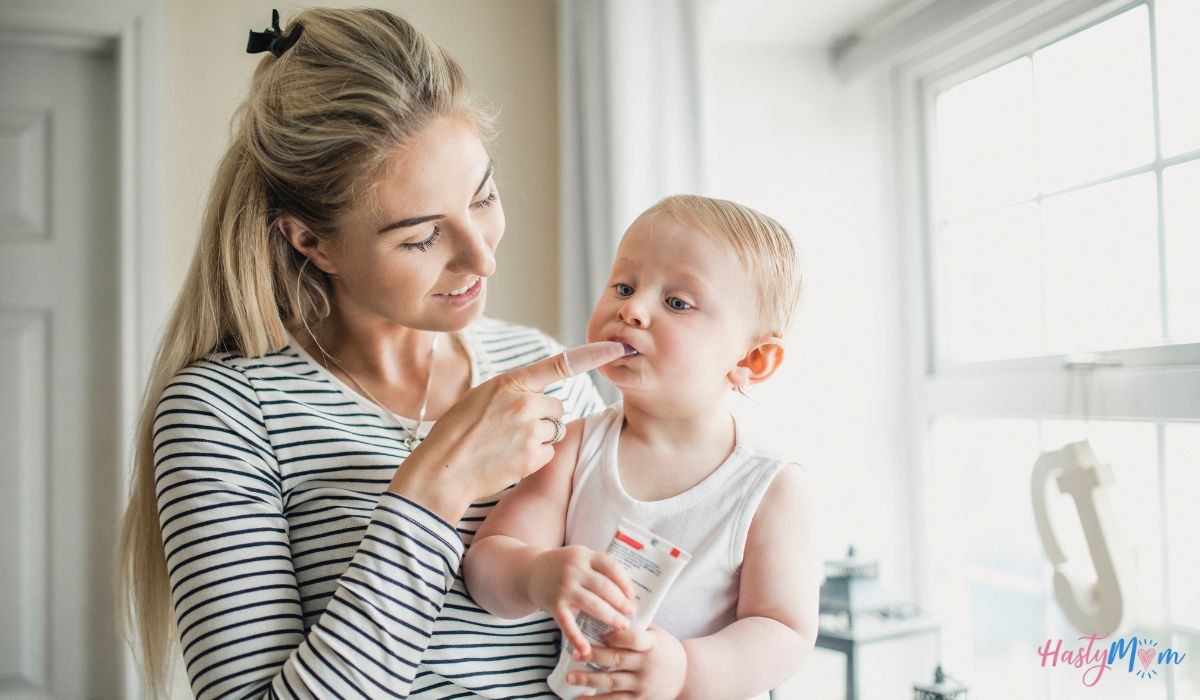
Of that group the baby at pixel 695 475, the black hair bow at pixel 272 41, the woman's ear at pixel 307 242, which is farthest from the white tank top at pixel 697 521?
the black hair bow at pixel 272 41

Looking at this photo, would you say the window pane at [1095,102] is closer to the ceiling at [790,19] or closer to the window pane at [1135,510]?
the ceiling at [790,19]

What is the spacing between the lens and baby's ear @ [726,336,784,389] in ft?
3.51

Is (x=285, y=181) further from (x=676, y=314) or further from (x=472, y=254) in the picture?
(x=676, y=314)

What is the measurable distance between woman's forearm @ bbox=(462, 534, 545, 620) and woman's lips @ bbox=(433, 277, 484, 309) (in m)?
0.31

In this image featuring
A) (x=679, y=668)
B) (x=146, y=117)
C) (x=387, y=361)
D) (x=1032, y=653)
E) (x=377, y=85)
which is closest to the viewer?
(x=679, y=668)

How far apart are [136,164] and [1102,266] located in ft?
7.20

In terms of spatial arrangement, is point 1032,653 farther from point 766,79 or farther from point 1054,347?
point 766,79

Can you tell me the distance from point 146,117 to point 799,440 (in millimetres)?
1832

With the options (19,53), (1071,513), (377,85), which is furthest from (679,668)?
(19,53)

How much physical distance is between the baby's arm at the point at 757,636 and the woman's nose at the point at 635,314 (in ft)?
0.80

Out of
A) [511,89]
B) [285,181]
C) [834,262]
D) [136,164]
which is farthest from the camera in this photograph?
[511,89]

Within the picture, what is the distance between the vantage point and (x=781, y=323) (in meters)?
1.08

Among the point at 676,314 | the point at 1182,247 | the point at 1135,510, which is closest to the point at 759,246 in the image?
the point at 676,314

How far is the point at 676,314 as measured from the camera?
3.27 ft
